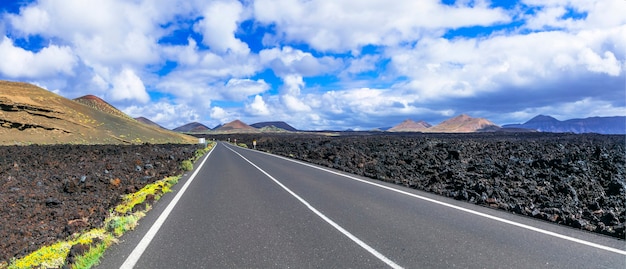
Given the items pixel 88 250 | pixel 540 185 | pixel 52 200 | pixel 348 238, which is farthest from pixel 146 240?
pixel 540 185

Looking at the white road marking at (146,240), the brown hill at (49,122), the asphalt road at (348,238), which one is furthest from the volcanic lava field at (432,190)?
the brown hill at (49,122)

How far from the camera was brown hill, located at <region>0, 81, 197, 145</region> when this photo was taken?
2029 inches

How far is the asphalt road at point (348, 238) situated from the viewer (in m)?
5.23

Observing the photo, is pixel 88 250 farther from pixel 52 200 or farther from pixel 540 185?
pixel 540 185

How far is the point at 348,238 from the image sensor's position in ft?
21.0

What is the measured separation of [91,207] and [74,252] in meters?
6.80

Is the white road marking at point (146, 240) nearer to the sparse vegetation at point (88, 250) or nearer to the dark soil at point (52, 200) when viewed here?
the sparse vegetation at point (88, 250)

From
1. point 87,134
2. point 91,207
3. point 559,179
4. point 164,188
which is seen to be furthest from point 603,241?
point 87,134

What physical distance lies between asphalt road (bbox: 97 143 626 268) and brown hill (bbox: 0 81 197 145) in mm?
54033

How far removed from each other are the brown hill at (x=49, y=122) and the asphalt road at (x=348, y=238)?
54033 mm

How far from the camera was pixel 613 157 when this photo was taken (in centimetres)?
1984

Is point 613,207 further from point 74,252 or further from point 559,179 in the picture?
point 74,252

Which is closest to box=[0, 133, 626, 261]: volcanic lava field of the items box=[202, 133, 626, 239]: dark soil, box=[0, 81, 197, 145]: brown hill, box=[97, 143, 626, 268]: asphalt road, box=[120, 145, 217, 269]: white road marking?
box=[202, 133, 626, 239]: dark soil

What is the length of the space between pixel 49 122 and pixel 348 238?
6635 cm
